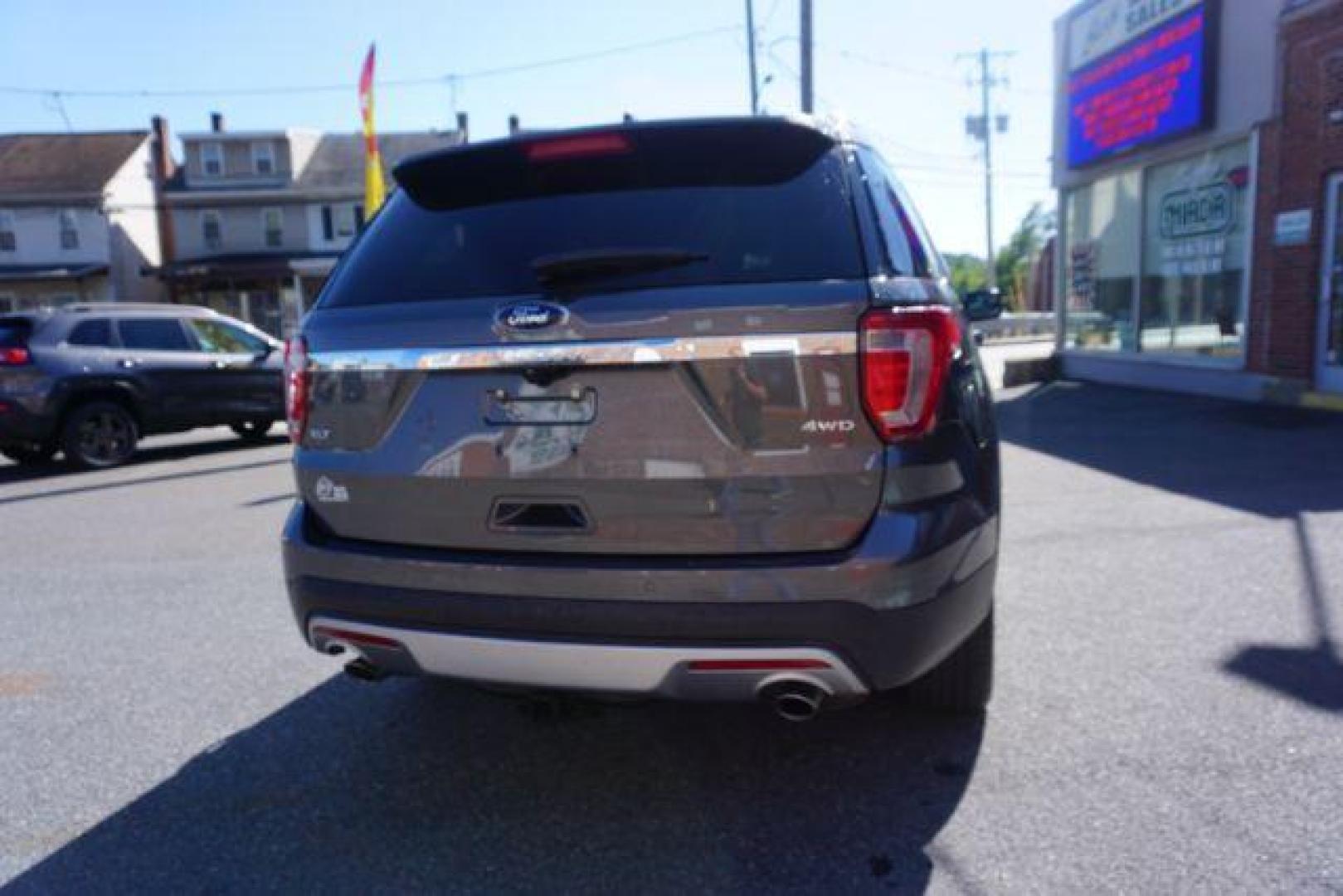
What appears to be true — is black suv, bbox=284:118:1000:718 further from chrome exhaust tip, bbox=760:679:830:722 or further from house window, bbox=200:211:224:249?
house window, bbox=200:211:224:249

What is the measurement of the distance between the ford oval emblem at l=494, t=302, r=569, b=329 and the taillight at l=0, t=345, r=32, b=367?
30.3 ft

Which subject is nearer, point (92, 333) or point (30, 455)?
point (92, 333)

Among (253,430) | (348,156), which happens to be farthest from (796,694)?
(348,156)

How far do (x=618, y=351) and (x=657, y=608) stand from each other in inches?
24.7

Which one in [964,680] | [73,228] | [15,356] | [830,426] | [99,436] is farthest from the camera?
[73,228]

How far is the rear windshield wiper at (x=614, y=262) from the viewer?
2473mm

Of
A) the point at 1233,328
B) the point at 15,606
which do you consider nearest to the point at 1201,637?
the point at 15,606

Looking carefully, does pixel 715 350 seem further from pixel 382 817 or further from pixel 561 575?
pixel 382 817

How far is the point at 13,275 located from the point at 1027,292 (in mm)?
47569

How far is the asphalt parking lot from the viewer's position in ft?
8.29

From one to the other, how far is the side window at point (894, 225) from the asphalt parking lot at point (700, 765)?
A: 4.96 ft

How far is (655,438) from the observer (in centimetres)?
238

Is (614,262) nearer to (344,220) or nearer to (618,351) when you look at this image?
(618,351)

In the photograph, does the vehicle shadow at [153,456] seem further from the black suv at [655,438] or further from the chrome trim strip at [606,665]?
the chrome trim strip at [606,665]
